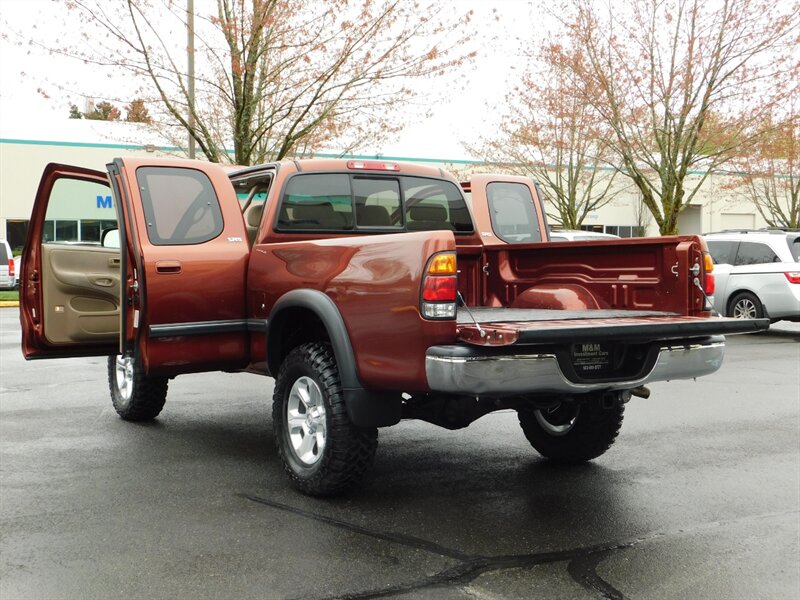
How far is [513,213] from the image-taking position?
7773 mm

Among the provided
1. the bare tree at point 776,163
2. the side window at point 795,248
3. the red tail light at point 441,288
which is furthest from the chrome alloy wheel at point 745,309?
the red tail light at point 441,288

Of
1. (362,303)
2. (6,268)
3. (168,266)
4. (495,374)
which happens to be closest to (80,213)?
(6,268)

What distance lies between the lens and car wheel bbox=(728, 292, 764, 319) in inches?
613

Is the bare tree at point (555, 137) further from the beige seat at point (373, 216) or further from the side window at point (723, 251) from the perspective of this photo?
the beige seat at point (373, 216)

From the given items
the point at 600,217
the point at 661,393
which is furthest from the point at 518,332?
the point at 600,217

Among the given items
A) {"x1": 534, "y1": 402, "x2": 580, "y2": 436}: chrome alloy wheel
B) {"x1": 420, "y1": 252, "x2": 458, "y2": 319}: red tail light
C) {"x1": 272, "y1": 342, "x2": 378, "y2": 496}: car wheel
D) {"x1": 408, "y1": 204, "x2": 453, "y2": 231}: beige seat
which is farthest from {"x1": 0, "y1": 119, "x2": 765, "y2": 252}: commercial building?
{"x1": 420, "y1": 252, "x2": 458, "y2": 319}: red tail light

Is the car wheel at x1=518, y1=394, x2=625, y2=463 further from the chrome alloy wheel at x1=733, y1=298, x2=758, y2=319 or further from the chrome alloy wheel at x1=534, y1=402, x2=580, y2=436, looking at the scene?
the chrome alloy wheel at x1=733, y1=298, x2=758, y2=319

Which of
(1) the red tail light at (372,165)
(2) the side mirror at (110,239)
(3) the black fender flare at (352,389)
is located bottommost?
(3) the black fender flare at (352,389)

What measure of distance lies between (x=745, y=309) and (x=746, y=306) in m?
0.05

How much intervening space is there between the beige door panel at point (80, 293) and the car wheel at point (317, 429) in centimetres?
213

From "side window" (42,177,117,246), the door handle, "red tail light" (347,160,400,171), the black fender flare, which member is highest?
"side window" (42,177,117,246)

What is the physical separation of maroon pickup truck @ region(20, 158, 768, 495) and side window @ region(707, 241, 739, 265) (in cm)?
941

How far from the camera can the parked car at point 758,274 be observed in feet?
49.8

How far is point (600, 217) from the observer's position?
147 feet
